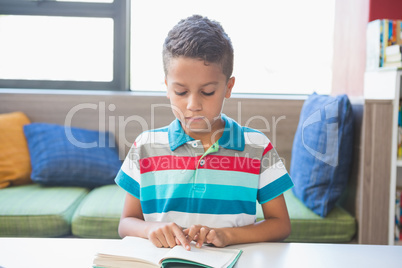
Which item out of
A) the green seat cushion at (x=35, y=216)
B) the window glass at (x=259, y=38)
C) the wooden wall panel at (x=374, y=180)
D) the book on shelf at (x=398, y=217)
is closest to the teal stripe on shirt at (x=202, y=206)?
the green seat cushion at (x=35, y=216)

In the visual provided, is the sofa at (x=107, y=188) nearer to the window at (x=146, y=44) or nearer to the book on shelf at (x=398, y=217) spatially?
the book on shelf at (x=398, y=217)

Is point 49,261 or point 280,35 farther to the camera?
point 280,35

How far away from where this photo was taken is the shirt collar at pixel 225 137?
1.06 metres

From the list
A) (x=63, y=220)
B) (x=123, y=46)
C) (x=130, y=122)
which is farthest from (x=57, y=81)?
(x=63, y=220)

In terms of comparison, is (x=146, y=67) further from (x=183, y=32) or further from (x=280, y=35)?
(x=183, y=32)

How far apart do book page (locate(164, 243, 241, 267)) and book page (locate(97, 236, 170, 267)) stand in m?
0.03

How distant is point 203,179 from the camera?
3.41ft

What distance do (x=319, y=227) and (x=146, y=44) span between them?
1.77 metres

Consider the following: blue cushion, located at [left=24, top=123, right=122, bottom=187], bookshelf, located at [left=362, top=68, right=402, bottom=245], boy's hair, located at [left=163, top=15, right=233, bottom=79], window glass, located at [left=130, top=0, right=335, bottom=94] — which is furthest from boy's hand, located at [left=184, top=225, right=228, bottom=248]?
window glass, located at [left=130, top=0, right=335, bottom=94]

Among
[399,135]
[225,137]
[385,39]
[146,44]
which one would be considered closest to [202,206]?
[225,137]

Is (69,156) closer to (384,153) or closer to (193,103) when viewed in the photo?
(193,103)

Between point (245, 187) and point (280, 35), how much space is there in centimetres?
204

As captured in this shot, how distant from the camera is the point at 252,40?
2816 mm

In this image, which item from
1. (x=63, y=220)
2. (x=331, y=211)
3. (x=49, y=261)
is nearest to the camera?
(x=49, y=261)
